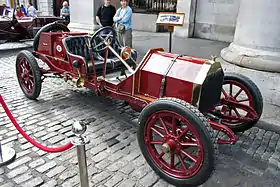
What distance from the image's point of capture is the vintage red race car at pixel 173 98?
2365 mm

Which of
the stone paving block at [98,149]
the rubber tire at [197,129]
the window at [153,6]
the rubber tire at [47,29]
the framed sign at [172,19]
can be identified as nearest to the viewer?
the rubber tire at [197,129]

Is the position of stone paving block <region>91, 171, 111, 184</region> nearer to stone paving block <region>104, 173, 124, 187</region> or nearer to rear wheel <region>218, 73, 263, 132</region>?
stone paving block <region>104, 173, 124, 187</region>

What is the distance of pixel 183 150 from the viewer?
251cm

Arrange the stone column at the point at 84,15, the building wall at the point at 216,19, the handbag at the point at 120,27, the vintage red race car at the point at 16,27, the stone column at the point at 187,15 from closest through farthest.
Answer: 1. the handbag at the point at 120,27
2. the stone column at the point at 84,15
3. the vintage red race car at the point at 16,27
4. the building wall at the point at 216,19
5. the stone column at the point at 187,15

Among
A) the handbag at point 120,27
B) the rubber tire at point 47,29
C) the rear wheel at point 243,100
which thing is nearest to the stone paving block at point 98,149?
the rear wheel at point 243,100

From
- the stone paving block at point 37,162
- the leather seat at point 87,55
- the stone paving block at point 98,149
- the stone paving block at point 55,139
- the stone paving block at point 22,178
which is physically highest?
the leather seat at point 87,55

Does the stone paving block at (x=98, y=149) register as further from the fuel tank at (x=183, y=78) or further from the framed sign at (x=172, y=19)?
the framed sign at (x=172, y=19)

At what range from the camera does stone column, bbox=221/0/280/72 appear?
4.00 meters

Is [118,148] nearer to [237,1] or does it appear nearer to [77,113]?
[77,113]

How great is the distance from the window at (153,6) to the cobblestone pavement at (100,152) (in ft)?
30.4

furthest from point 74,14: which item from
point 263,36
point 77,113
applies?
point 263,36

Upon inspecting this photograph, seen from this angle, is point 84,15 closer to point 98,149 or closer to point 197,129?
point 98,149

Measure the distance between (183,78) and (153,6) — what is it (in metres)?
11.3

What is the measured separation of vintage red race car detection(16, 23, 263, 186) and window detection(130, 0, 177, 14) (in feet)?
29.6
